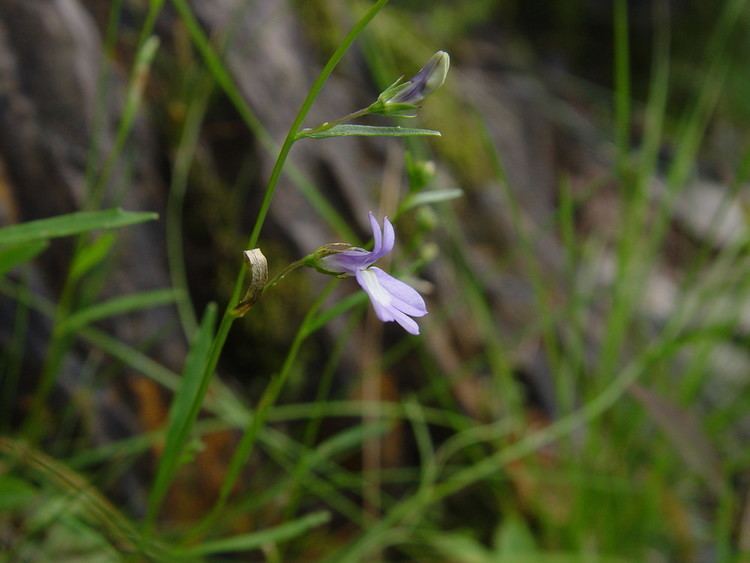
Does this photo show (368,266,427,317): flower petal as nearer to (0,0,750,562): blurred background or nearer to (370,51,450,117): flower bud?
(370,51,450,117): flower bud

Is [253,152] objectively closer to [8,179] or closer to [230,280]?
[230,280]

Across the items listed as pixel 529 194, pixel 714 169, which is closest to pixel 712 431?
pixel 529 194

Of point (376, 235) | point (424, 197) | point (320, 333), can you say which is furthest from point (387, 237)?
point (320, 333)

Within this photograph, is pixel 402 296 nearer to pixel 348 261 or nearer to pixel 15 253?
pixel 348 261

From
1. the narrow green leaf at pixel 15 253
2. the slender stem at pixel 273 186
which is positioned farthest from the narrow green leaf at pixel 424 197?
the narrow green leaf at pixel 15 253

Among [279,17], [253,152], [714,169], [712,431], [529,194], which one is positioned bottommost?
[714,169]

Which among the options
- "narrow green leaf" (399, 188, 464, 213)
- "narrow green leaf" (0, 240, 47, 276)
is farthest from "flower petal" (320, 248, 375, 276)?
"narrow green leaf" (0, 240, 47, 276)

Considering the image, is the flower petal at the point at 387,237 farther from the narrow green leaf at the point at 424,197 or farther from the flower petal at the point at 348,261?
the narrow green leaf at the point at 424,197
